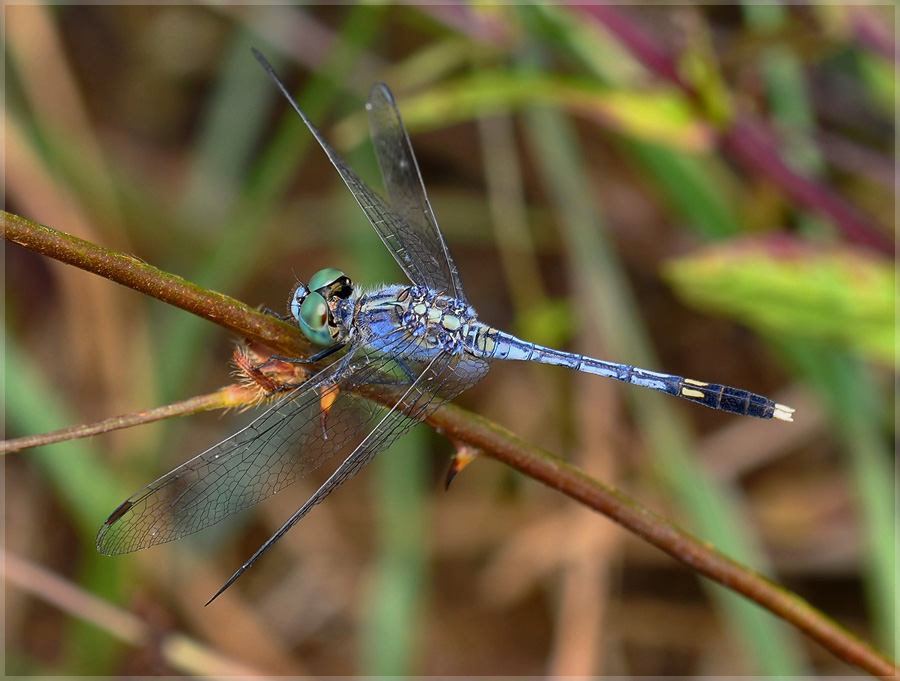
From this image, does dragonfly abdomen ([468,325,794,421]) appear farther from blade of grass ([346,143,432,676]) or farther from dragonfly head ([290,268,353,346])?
blade of grass ([346,143,432,676])

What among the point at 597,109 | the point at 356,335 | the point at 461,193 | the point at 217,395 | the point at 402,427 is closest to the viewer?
the point at 217,395

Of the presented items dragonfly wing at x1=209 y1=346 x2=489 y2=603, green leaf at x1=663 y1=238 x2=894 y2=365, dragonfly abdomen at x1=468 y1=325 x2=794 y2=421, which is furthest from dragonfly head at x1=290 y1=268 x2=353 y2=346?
green leaf at x1=663 y1=238 x2=894 y2=365

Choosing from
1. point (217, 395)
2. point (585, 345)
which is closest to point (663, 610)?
point (585, 345)

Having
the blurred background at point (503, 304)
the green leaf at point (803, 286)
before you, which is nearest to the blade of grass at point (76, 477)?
the blurred background at point (503, 304)

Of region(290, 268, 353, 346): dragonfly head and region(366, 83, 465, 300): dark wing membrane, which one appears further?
region(366, 83, 465, 300): dark wing membrane

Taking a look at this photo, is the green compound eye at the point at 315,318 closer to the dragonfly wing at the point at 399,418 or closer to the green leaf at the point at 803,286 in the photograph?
the dragonfly wing at the point at 399,418

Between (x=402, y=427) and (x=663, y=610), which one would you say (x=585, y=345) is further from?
(x=402, y=427)

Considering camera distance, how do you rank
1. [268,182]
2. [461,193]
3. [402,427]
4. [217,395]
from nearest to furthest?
[217,395], [402,427], [268,182], [461,193]
